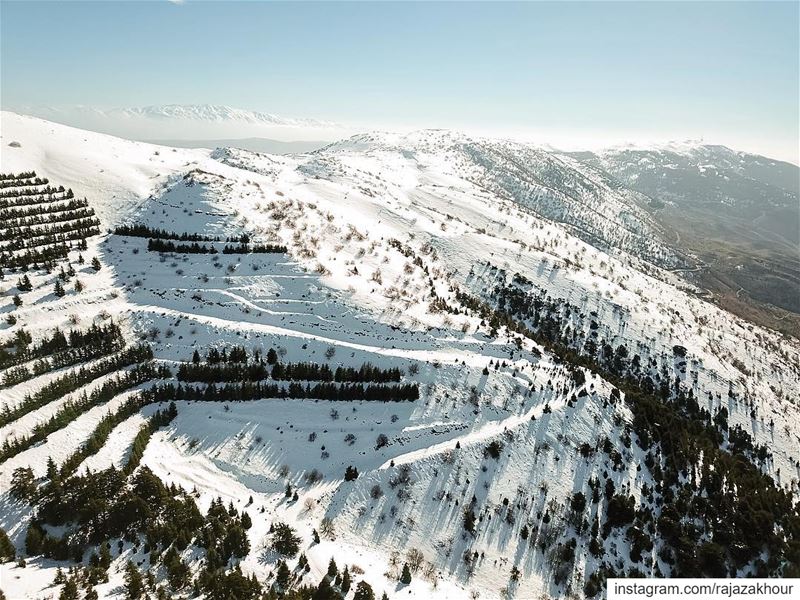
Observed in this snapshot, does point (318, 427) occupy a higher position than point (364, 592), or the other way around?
point (318, 427)

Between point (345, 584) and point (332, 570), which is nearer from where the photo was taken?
point (345, 584)

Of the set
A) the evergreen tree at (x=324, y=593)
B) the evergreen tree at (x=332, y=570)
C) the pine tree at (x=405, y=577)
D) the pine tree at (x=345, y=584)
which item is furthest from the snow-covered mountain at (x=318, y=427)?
the evergreen tree at (x=324, y=593)

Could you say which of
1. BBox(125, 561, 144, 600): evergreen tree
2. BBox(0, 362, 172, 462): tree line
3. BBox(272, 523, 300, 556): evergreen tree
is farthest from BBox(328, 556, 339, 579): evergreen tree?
BBox(0, 362, 172, 462): tree line

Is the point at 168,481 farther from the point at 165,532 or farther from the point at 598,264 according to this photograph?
the point at 598,264

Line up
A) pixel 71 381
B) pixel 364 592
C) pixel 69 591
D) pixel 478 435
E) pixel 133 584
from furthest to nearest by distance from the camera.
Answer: pixel 478 435, pixel 71 381, pixel 364 592, pixel 133 584, pixel 69 591

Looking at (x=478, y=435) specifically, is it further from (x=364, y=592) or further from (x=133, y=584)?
(x=133, y=584)

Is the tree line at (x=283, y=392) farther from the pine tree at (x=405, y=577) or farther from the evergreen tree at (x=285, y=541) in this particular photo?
the pine tree at (x=405, y=577)

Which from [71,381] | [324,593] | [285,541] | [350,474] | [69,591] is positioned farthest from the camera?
[71,381]

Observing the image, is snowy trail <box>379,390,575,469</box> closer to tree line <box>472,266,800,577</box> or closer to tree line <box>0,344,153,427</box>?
tree line <box>472,266,800,577</box>

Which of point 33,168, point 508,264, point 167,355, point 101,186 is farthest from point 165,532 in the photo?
point 508,264

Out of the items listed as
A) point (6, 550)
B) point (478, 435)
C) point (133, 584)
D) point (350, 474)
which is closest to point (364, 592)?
point (350, 474)
